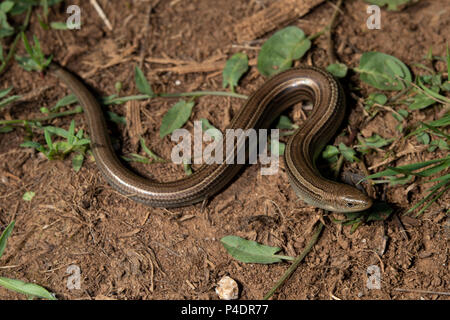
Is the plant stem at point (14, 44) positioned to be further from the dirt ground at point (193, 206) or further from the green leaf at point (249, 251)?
the green leaf at point (249, 251)

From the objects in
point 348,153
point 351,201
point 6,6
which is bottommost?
point 351,201

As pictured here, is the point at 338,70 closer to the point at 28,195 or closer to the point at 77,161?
the point at 77,161

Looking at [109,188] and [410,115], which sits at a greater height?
[410,115]

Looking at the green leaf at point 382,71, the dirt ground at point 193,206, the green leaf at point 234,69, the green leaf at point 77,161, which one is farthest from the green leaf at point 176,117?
the green leaf at point 382,71

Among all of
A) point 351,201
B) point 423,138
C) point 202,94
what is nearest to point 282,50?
point 202,94

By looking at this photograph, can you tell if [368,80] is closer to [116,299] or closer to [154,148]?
[154,148]

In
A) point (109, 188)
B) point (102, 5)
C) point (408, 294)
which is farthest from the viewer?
point (102, 5)

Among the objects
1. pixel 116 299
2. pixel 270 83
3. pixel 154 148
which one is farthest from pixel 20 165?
pixel 270 83
